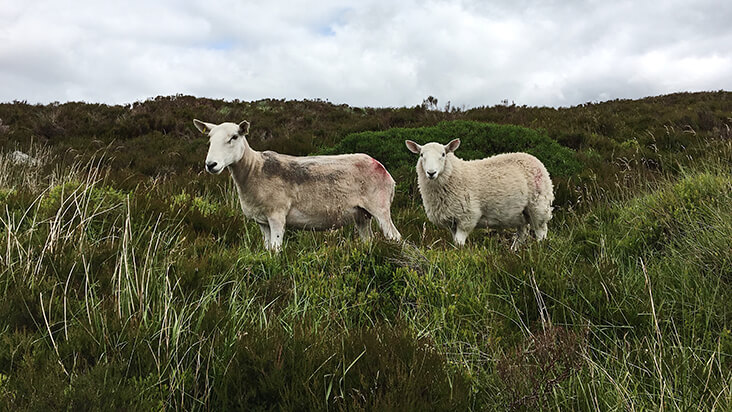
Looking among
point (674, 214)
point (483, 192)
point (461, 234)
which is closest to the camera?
point (674, 214)

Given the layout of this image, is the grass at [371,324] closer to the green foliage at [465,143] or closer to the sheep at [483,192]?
the sheep at [483,192]

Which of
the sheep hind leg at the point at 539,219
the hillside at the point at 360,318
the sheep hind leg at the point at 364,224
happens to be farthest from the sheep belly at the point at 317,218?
the sheep hind leg at the point at 539,219

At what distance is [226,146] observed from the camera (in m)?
4.55

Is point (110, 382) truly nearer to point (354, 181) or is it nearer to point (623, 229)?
point (354, 181)

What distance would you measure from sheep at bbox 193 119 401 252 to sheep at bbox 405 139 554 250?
617mm

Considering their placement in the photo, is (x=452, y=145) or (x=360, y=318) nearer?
(x=360, y=318)

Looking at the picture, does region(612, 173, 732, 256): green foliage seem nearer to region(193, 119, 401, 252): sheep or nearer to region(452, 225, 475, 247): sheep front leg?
region(452, 225, 475, 247): sheep front leg

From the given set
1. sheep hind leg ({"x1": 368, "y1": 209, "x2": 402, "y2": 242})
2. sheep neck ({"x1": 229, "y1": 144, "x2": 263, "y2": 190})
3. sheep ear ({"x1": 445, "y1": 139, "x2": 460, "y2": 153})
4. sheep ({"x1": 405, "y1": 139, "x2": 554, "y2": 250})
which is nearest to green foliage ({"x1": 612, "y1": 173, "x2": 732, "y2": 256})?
sheep ({"x1": 405, "y1": 139, "x2": 554, "y2": 250})

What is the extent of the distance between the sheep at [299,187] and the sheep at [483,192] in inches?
24.3

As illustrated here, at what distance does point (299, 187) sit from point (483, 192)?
2.35 metres

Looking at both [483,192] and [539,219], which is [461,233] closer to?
[483,192]

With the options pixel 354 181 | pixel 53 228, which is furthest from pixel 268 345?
pixel 354 181

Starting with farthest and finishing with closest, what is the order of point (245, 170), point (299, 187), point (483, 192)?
point (483, 192)
point (299, 187)
point (245, 170)

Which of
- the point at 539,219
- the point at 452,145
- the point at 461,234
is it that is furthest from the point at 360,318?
the point at 539,219
